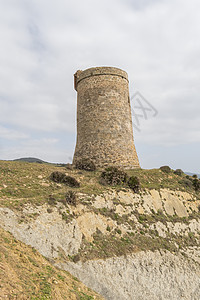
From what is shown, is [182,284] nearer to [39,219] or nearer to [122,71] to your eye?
[39,219]

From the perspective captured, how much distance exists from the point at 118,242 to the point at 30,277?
312 inches

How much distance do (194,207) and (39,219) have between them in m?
17.8

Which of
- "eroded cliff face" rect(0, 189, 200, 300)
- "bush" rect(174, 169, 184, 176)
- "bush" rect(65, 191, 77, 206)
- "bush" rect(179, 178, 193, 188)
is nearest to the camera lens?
"eroded cliff face" rect(0, 189, 200, 300)

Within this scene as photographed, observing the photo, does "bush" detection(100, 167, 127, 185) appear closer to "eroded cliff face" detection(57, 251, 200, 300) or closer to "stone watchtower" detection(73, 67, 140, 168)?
"stone watchtower" detection(73, 67, 140, 168)

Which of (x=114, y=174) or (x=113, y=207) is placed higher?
(x=114, y=174)

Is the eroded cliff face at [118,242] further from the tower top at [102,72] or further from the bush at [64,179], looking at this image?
the tower top at [102,72]

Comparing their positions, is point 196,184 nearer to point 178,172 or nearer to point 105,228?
A: point 178,172

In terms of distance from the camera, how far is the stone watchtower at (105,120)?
25969 millimetres

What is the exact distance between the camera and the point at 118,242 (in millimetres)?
14727

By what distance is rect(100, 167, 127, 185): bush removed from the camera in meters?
20.9

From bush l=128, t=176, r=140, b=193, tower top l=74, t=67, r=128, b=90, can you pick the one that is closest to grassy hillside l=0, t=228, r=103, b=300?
bush l=128, t=176, r=140, b=193

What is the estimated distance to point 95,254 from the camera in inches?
507

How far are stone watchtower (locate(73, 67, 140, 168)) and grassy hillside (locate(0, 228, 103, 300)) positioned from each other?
635 inches

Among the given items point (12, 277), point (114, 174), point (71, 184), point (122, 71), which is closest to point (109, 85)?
point (122, 71)
